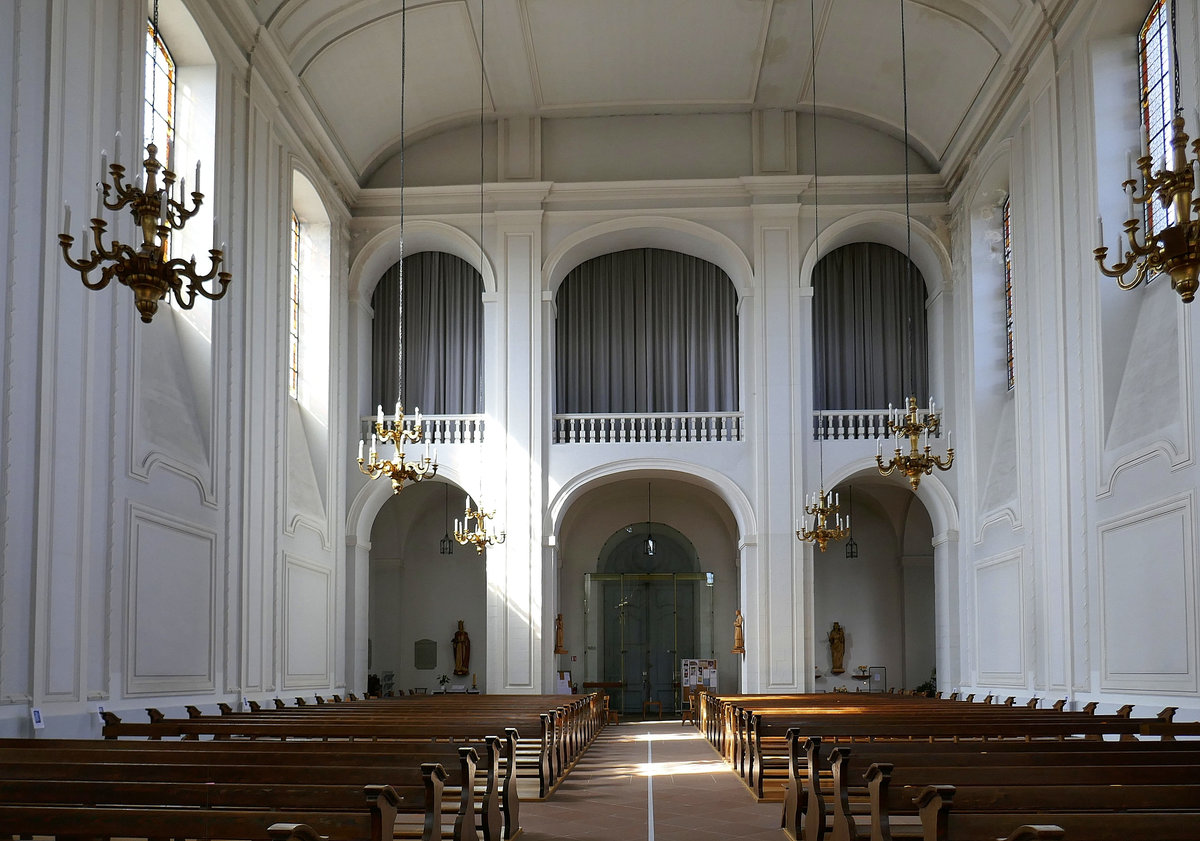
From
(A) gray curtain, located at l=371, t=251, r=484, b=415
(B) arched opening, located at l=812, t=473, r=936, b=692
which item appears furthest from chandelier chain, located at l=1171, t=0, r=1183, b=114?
(A) gray curtain, located at l=371, t=251, r=484, b=415

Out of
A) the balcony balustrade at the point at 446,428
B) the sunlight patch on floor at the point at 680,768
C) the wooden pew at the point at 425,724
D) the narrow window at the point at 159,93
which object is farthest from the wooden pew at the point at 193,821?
the balcony balustrade at the point at 446,428

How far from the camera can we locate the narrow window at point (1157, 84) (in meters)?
13.1

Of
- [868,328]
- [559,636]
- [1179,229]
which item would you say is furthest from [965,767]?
[559,636]

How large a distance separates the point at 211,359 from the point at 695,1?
906cm

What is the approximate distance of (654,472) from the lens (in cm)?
2117

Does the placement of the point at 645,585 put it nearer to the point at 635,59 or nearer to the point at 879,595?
the point at 879,595

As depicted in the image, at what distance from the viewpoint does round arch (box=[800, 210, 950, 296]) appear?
2077 cm

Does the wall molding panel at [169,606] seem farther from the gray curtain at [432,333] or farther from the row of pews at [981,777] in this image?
the gray curtain at [432,333]

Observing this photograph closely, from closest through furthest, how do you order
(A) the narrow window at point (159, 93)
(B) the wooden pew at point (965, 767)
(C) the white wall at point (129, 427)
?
(B) the wooden pew at point (965, 767) → (C) the white wall at point (129, 427) → (A) the narrow window at point (159, 93)

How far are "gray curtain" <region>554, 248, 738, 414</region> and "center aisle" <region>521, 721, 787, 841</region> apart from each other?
856cm

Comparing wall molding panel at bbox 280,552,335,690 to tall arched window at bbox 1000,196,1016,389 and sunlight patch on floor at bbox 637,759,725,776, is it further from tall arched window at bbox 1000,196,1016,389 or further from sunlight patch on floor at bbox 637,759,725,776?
tall arched window at bbox 1000,196,1016,389

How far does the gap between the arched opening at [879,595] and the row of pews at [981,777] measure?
510 inches

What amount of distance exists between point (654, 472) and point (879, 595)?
664 centimetres

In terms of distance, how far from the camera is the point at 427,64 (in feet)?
64.2
